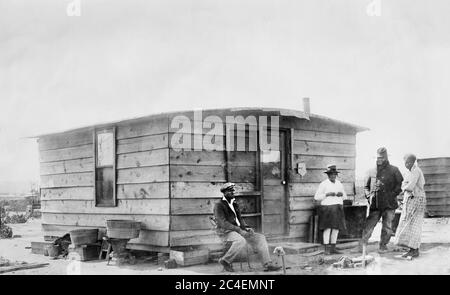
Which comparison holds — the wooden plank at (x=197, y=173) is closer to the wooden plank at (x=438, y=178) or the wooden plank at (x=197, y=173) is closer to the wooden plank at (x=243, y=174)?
the wooden plank at (x=243, y=174)

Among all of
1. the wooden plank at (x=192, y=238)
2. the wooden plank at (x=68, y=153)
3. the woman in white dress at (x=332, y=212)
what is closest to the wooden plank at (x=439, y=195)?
the woman in white dress at (x=332, y=212)

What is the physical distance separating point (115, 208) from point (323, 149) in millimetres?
5114

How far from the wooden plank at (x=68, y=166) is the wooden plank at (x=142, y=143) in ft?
4.34

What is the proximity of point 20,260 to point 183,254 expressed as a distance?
14.0 feet

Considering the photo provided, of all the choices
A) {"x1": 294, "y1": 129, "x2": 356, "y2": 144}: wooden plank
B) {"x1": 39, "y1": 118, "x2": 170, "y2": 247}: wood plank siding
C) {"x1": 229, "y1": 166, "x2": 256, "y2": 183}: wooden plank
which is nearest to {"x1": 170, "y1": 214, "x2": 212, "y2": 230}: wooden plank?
{"x1": 39, "y1": 118, "x2": 170, "y2": 247}: wood plank siding

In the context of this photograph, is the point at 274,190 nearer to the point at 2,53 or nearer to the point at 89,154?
the point at 89,154

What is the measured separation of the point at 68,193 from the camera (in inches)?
528

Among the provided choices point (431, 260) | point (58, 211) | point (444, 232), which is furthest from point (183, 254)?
point (444, 232)

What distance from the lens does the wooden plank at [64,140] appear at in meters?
12.8

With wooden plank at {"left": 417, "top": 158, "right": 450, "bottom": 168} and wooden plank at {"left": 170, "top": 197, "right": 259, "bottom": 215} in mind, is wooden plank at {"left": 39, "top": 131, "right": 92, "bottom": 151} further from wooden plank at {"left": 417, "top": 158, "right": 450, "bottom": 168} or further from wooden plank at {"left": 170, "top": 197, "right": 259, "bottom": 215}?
wooden plank at {"left": 417, "top": 158, "right": 450, "bottom": 168}

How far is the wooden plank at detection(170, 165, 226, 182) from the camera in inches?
408

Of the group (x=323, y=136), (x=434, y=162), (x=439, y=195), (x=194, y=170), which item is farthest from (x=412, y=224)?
(x=434, y=162)

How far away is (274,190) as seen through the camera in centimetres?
1172

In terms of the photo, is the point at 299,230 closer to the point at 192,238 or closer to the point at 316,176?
the point at 316,176
